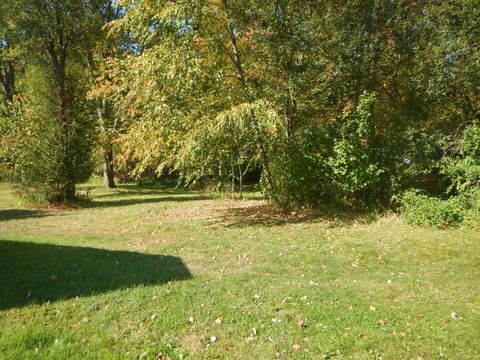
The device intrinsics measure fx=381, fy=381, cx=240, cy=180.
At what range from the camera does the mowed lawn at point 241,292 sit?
4.05 metres

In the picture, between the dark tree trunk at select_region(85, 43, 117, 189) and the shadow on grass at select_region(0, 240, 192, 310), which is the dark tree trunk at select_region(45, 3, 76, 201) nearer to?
the dark tree trunk at select_region(85, 43, 117, 189)

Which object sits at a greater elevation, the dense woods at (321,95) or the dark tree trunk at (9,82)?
the dark tree trunk at (9,82)

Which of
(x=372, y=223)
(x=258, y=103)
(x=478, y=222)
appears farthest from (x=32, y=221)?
(x=478, y=222)

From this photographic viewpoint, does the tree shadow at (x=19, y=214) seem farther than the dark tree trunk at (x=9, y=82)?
No

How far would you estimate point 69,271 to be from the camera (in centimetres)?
620

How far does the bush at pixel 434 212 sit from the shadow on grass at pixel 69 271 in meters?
6.08

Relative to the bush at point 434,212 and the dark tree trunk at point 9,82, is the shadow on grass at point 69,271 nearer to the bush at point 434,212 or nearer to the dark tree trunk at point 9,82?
the bush at point 434,212

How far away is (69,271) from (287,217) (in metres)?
6.40

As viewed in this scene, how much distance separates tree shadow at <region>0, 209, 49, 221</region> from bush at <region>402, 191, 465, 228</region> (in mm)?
10825

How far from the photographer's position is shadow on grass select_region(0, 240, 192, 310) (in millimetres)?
5348

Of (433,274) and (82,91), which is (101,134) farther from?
(433,274)

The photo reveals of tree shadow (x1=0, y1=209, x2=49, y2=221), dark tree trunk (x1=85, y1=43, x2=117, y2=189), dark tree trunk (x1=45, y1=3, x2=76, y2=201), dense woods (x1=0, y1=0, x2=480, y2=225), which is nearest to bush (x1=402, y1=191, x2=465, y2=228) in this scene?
dense woods (x1=0, y1=0, x2=480, y2=225)

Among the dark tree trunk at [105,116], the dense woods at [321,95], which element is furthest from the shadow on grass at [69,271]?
the dark tree trunk at [105,116]

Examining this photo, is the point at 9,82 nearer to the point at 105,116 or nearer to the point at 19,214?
the point at 105,116
